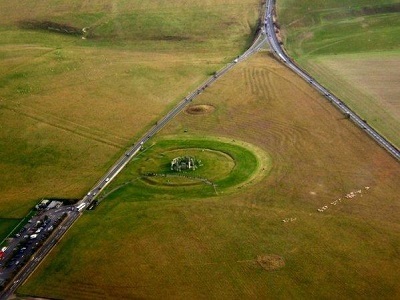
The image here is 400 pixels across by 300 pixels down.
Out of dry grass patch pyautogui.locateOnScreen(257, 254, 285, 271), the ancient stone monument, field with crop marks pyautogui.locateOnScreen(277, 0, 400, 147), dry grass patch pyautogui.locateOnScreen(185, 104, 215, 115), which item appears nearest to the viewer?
Answer: dry grass patch pyautogui.locateOnScreen(257, 254, 285, 271)

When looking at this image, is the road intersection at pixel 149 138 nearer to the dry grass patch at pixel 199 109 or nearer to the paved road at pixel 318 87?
the paved road at pixel 318 87

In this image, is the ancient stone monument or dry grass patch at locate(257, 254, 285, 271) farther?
the ancient stone monument

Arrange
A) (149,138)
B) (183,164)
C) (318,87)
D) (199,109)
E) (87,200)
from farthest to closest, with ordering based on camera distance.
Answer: (318,87), (199,109), (149,138), (183,164), (87,200)

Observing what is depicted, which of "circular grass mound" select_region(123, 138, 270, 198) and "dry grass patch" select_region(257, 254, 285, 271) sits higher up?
"circular grass mound" select_region(123, 138, 270, 198)

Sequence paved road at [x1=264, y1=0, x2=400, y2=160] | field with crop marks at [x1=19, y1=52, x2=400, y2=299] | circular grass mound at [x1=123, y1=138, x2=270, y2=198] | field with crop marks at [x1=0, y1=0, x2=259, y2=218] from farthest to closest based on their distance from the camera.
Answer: field with crop marks at [x1=0, y1=0, x2=259, y2=218]
paved road at [x1=264, y1=0, x2=400, y2=160]
circular grass mound at [x1=123, y1=138, x2=270, y2=198]
field with crop marks at [x1=19, y1=52, x2=400, y2=299]

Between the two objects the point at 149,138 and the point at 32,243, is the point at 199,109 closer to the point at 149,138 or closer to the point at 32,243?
the point at 149,138

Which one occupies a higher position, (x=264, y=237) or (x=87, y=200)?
(x=87, y=200)

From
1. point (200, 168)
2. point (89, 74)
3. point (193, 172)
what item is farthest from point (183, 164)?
point (89, 74)

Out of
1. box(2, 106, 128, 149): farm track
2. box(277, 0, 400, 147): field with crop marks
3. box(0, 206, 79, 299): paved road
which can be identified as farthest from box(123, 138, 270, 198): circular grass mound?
box(277, 0, 400, 147): field with crop marks

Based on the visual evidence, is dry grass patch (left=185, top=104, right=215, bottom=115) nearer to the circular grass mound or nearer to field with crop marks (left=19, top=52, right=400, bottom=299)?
the circular grass mound
